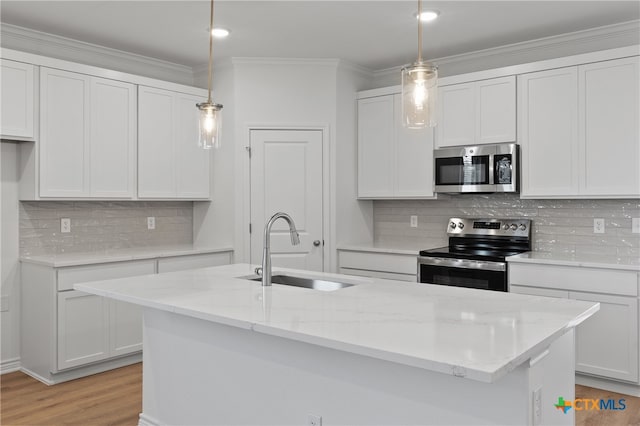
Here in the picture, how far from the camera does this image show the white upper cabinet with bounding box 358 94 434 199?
4.64 metres

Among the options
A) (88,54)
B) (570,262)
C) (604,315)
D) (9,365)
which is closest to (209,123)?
(88,54)

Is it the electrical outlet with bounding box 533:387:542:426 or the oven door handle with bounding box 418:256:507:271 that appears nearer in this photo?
the electrical outlet with bounding box 533:387:542:426

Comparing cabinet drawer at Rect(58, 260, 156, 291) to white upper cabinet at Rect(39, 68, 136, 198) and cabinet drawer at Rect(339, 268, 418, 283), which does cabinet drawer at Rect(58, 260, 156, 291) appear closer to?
white upper cabinet at Rect(39, 68, 136, 198)

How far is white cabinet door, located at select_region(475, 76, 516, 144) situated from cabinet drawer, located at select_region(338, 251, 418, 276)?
1148 mm

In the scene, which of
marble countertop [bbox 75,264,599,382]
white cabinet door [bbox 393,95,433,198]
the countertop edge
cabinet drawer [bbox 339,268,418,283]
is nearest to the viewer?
marble countertop [bbox 75,264,599,382]

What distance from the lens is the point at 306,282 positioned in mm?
2980

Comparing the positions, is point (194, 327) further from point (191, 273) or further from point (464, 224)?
point (464, 224)

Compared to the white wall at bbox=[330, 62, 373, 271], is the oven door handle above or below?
below

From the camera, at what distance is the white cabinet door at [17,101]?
361 centimetres

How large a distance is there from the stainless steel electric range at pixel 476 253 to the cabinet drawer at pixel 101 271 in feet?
7.29

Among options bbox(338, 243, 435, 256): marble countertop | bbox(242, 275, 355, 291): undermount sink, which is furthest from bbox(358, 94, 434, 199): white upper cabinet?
bbox(242, 275, 355, 291): undermount sink

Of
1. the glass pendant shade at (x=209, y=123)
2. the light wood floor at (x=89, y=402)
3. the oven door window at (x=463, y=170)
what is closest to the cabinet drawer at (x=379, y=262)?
the oven door window at (x=463, y=170)

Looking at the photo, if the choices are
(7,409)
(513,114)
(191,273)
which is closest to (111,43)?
(191,273)

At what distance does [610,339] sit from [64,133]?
4142mm
